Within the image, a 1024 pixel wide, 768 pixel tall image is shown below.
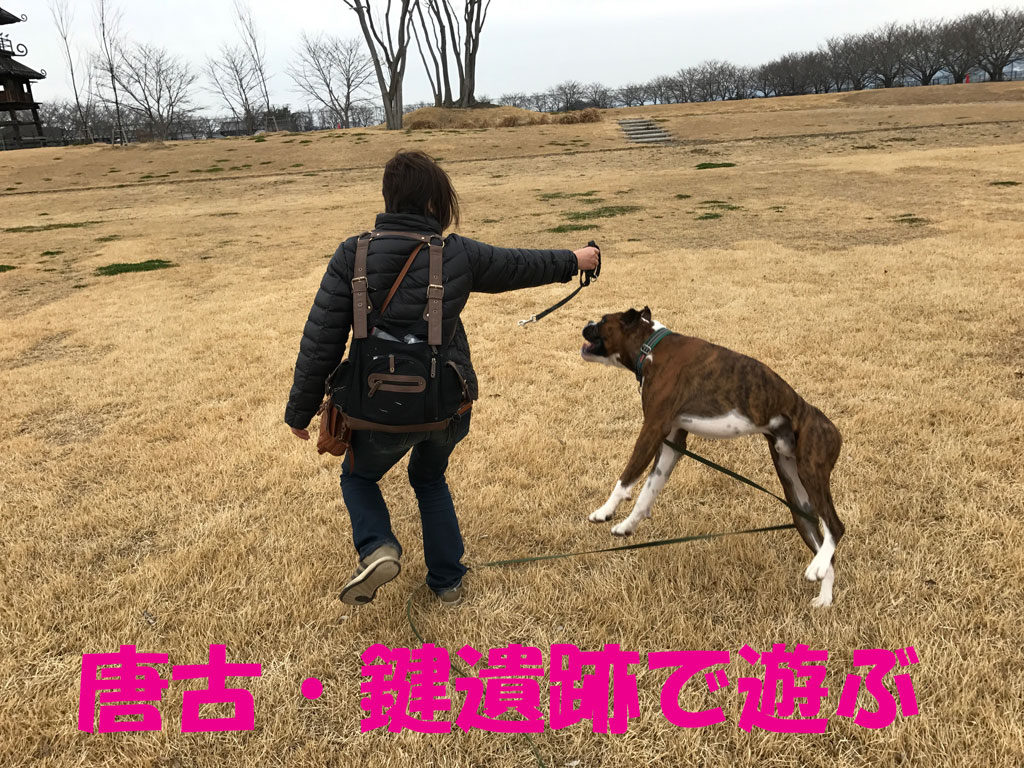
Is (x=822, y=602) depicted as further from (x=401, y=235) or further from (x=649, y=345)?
(x=401, y=235)

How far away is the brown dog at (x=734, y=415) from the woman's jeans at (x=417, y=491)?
73 cm

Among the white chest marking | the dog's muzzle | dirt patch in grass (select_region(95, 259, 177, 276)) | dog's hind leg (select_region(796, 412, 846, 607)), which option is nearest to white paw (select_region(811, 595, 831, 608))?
dog's hind leg (select_region(796, 412, 846, 607))

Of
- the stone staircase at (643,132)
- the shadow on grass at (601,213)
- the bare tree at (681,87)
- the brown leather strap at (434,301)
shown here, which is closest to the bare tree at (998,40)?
the bare tree at (681,87)

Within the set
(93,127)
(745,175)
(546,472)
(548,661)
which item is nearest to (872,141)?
(745,175)

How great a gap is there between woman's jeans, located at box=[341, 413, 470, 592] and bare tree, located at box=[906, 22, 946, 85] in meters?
76.3

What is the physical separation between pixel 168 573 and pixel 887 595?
3.33 meters

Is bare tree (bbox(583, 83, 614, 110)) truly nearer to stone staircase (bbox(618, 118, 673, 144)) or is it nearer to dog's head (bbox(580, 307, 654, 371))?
stone staircase (bbox(618, 118, 673, 144))

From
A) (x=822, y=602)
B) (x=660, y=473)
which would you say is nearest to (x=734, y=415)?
(x=660, y=473)

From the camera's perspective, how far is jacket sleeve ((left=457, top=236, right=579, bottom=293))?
7.92 ft

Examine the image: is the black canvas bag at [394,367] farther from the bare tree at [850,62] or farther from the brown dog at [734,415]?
the bare tree at [850,62]

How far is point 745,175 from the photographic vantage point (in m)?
17.0

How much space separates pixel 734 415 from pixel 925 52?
3017 inches

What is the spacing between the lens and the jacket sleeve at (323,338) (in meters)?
2.26

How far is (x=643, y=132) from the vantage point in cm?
2894
